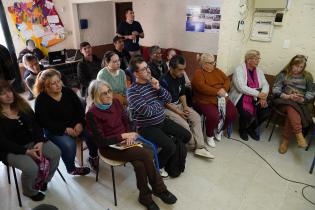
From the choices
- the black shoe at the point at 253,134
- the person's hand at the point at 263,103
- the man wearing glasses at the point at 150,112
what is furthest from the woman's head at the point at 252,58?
the man wearing glasses at the point at 150,112

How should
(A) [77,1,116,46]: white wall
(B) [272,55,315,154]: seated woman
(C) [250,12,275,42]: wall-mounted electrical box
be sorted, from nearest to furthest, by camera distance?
1. (B) [272,55,315,154]: seated woman
2. (C) [250,12,275,42]: wall-mounted electrical box
3. (A) [77,1,116,46]: white wall

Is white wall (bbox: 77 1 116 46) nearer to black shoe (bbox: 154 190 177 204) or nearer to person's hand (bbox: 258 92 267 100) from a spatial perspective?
person's hand (bbox: 258 92 267 100)

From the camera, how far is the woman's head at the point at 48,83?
2.14 m

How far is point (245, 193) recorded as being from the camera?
2217 mm

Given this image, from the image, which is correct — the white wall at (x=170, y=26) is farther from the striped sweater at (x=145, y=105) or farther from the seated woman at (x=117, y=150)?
the seated woman at (x=117, y=150)

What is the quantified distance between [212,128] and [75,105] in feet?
5.37

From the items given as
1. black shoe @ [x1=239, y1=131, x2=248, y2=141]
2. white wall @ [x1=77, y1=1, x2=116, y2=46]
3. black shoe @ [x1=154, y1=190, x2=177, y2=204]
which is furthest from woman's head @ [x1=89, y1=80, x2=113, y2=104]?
white wall @ [x1=77, y1=1, x2=116, y2=46]

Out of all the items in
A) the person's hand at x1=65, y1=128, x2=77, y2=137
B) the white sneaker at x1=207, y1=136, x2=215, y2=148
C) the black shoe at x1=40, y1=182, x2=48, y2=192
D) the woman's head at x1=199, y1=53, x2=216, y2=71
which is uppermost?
the woman's head at x1=199, y1=53, x2=216, y2=71

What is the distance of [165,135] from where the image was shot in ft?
7.50

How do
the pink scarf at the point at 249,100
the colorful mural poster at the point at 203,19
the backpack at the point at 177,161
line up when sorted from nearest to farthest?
the backpack at the point at 177,161
the pink scarf at the point at 249,100
the colorful mural poster at the point at 203,19

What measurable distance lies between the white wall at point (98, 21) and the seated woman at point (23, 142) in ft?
12.0

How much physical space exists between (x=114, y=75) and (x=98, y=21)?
131 inches

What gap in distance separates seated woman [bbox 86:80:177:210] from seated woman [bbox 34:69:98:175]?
1.28 feet

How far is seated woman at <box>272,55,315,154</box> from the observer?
110 inches
